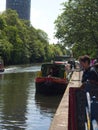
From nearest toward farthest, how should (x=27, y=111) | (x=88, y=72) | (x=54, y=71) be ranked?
(x=88, y=72) < (x=27, y=111) < (x=54, y=71)

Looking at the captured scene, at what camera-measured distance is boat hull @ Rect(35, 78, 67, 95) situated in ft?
102

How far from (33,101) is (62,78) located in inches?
250

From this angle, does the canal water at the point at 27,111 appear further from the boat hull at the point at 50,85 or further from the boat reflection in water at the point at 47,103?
the boat hull at the point at 50,85

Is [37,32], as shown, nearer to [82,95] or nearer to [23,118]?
[23,118]

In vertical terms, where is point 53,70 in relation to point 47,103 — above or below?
above

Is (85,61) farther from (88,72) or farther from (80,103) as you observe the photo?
(80,103)

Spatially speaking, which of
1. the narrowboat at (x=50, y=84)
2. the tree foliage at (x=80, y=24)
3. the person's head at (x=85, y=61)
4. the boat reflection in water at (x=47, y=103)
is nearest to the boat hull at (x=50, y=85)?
the narrowboat at (x=50, y=84)

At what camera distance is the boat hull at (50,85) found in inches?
1222

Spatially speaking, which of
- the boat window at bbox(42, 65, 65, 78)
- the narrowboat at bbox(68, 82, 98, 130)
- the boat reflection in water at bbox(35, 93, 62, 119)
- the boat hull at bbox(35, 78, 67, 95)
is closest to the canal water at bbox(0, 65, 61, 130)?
the boat reflection in water at bbox(35, 93, 62, 119)

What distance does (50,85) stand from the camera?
3108 centimetres

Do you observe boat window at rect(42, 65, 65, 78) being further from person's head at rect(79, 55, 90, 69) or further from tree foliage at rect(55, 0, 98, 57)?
person's head at rect(79, 55, 90, 69)

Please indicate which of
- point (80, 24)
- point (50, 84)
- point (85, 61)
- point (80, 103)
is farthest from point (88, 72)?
point (80, 24)

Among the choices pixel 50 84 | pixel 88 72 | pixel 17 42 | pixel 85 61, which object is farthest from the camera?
pixel 17 42

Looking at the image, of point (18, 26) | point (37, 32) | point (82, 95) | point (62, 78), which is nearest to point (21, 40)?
point (18, 26)
